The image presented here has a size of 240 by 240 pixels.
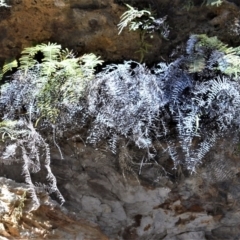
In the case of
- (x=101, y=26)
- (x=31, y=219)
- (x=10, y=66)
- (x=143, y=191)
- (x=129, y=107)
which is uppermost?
(x=101, y=26)

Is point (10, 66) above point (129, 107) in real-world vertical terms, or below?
above

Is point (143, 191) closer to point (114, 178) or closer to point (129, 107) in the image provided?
point (114, 178)

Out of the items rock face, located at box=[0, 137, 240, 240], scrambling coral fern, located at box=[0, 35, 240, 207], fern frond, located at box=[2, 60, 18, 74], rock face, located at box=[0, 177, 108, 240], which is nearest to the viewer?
rock face, located at box=[0, 177, 108, 240]

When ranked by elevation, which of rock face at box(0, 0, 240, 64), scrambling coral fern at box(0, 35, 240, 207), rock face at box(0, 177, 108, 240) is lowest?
rock face at box(0, 177, 108, 240)

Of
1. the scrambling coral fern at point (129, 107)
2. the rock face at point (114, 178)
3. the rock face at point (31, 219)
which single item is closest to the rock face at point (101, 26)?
the rock face at point (114, 178)

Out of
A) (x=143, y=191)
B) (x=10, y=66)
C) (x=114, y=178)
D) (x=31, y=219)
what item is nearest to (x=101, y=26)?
(x=10, y=66)

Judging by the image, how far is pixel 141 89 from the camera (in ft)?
8.84

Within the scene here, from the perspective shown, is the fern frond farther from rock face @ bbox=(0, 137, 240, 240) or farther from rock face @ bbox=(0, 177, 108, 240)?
rock face @ bbox=(0, 177, 108, 240)

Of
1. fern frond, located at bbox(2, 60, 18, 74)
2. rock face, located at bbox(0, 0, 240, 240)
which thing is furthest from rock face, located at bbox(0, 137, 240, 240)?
fern frond, located at bbox(2, 60, 18, 74)

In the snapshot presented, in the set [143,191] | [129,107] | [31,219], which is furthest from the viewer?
[143,191]

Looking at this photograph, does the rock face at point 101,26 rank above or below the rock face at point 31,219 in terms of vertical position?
above

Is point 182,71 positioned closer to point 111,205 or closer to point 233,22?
point 233,22

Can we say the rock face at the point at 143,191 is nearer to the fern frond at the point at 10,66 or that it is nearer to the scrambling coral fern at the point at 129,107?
the scrambling coral fern at the point at 129,107

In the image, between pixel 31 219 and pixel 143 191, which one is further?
pixel 143 191
